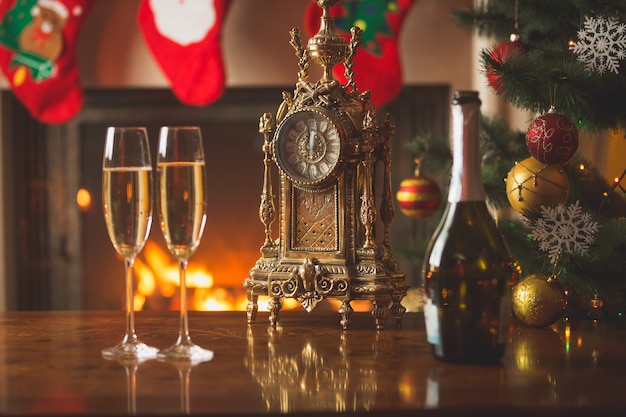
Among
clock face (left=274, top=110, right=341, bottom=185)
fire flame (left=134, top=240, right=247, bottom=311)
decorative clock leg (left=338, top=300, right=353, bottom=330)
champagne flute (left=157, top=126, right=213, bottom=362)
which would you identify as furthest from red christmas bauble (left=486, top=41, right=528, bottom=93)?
fire flame (left=134, top=240, right=247, bottom=311)

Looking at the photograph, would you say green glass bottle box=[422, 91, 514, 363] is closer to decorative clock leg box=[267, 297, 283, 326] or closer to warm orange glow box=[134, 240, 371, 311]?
decorative clock leg box=[267, 297, 283, 326]

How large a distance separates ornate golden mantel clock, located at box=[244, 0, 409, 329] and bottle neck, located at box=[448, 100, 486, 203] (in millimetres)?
209

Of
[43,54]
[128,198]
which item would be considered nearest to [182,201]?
[128,198]

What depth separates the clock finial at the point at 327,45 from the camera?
1.15 metres

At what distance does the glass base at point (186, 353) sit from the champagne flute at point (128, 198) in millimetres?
16

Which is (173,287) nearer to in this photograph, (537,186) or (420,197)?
(420,197)

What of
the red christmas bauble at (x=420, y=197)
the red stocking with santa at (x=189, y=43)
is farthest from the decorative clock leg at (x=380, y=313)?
the red stocking with santa at (x=189, y=43)

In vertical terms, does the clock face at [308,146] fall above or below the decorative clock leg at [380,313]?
above

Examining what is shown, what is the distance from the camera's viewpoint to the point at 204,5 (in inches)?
98.8

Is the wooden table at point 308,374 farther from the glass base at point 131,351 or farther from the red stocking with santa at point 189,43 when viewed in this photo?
the red stocking with santa at point 189,43

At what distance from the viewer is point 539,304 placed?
1.09m

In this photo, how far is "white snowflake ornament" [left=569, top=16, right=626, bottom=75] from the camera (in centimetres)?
127

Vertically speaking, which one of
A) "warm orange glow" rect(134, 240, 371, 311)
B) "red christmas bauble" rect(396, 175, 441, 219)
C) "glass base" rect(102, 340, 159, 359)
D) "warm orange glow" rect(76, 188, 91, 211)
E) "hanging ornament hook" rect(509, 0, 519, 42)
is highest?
"hanging ornament hook" rect(509, 0, 519, 42)

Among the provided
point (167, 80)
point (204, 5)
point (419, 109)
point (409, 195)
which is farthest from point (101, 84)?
point (409, 195)
